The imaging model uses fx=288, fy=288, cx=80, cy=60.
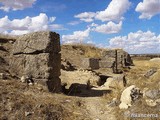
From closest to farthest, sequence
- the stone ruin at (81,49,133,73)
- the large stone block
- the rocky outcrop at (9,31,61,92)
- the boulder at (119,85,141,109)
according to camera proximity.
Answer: the boulder at (119,85,141,109) → the rocky outcrop at (9,31,61,92) → the large stone block → the stone ruin at (81,49,133,73)

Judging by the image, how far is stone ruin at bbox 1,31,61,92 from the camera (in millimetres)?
Result: 8977

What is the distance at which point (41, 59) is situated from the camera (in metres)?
9.04

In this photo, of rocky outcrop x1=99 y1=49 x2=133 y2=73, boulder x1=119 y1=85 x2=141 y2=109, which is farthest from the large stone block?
boulder x1=119 y1=85 x2=141 y2=109

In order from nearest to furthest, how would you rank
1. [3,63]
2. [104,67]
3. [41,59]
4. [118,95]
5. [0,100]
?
1. [0,100]
2. [118,95]
3. [41,59]
4. [3,63]
5. [104,67]

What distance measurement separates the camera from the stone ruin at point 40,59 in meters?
8.98

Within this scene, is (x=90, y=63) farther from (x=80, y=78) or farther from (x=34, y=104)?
(x=34, y=104)

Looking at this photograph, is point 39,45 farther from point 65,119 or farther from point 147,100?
point 147,100

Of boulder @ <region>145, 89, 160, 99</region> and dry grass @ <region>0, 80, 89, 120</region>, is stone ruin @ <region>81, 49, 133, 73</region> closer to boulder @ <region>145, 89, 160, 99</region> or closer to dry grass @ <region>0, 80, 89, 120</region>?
dry grass @ <region>0, 80, 89, 120</region>

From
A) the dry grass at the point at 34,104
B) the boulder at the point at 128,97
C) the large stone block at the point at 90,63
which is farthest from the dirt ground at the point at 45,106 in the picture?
the large stone block at the point at 90,63

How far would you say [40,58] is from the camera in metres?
9.05

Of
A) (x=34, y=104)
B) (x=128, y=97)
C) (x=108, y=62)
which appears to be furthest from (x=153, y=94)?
(x=108, y=62)

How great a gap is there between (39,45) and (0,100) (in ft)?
8.09

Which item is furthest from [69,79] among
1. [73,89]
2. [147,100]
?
[147,100]

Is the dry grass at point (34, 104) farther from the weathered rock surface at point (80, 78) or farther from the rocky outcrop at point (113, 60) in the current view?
the rocky outcrop at point (113, 60)
